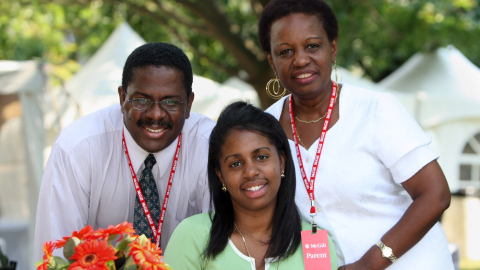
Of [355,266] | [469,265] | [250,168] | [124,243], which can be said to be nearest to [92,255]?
[124,243]

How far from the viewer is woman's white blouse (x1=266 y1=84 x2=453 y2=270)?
2428 millimetres

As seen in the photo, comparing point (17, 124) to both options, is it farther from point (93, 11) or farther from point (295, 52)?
point (295, 52)

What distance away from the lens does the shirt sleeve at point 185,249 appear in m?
2.36

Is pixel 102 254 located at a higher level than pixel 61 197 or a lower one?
lower

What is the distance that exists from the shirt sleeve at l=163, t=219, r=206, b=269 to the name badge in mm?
485

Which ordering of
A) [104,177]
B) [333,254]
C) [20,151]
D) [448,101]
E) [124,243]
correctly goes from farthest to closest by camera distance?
[448,101] → [20,151] → [104,177] → [333,254] → [124,243]

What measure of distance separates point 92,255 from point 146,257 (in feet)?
0.58

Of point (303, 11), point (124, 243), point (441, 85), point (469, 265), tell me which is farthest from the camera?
point (441, 85)

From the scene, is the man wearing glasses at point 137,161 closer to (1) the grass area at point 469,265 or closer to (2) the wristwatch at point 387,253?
(2) the wristwatch at point 387,253

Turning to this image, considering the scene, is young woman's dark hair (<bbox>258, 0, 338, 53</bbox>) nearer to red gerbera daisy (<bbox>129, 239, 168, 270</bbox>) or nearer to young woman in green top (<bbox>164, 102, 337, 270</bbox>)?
young woman in green top (<bbox>164, 102, 337, 270</bbox>)

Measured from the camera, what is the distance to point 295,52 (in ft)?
8.36

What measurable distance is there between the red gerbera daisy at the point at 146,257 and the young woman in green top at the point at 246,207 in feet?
2.03

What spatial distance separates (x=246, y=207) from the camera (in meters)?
2.53

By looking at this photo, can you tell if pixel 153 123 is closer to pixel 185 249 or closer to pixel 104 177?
pixel 104 177
